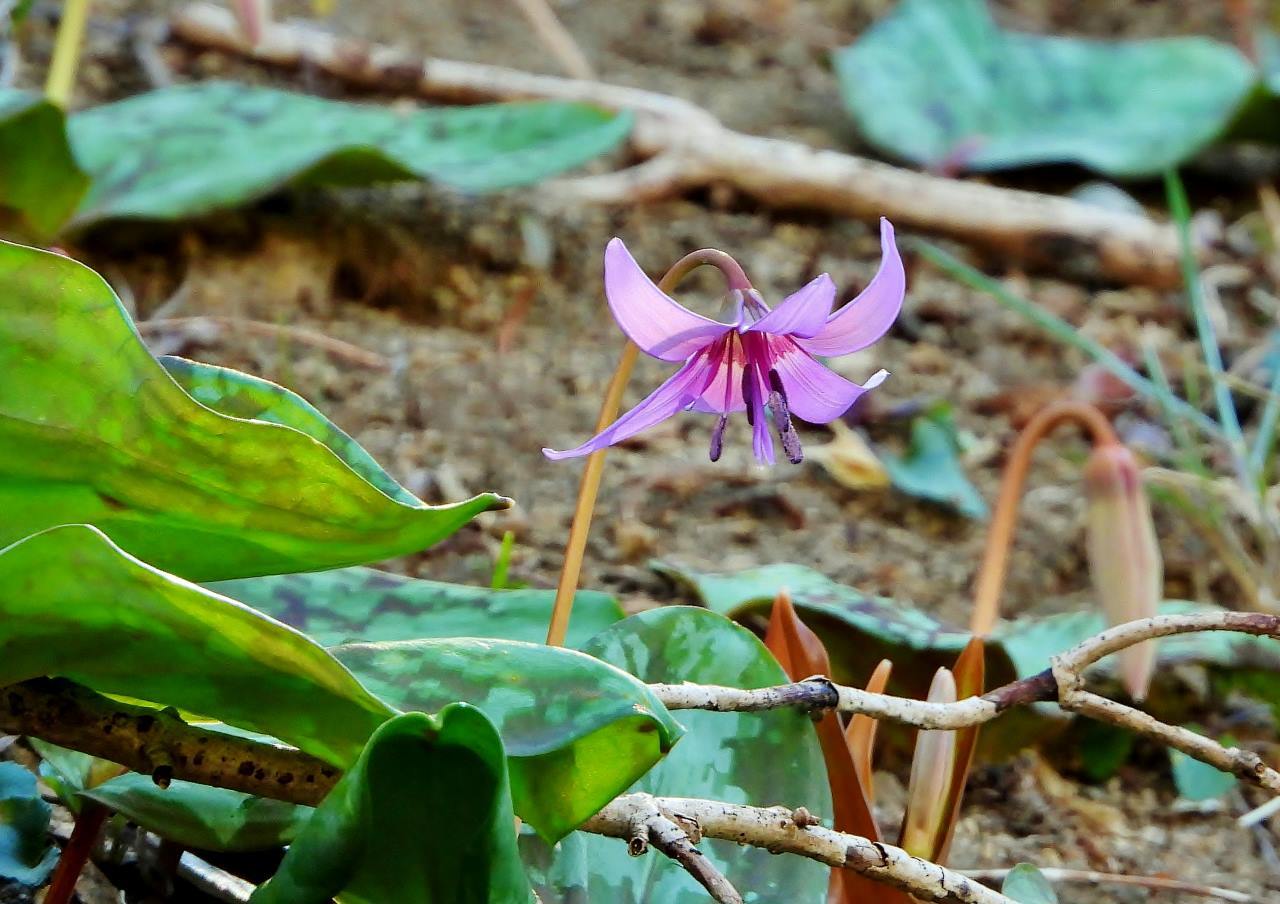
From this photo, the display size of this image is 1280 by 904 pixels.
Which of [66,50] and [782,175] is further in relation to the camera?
[782,175]

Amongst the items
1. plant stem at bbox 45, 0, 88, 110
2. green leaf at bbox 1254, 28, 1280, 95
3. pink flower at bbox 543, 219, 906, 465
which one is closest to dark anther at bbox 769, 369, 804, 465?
pink flower at bbox 543, 219, 906, 465

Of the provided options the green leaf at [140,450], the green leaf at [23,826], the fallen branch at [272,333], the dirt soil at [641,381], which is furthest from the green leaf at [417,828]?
the fallen branch at [272,333]

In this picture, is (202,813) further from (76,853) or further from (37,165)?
(37,165)

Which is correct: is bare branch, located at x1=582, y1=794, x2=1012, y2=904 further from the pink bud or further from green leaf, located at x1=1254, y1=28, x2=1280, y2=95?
green leaf, located at x1=1254, y1=28, x2=1280, y2=95

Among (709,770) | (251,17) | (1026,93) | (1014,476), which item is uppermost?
(1026,93)

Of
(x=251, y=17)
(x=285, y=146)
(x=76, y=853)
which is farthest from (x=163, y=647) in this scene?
(x=251, y=17)

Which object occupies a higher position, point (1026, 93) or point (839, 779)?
point (1026, 93)
